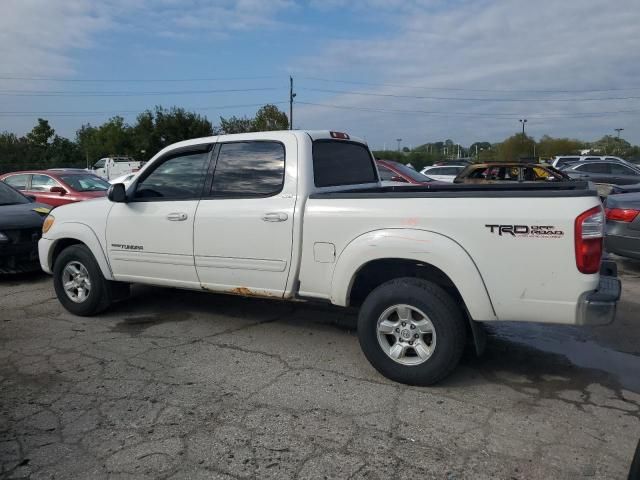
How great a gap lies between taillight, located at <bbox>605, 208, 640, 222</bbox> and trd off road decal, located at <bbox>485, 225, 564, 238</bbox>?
16.1 ft

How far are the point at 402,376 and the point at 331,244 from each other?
112 centimetres

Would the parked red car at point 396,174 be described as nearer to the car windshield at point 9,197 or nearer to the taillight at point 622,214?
the taillight at point 622,214

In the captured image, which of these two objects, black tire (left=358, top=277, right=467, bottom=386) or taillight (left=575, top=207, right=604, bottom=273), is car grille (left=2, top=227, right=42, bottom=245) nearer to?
black tire (left=358, top=277, right=467, bottom=386)

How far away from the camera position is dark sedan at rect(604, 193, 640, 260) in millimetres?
7445

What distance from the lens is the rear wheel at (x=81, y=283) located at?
5.67 metres

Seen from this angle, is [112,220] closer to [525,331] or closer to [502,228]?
[502,228]

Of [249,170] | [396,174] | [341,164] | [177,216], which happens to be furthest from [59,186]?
[341,164]

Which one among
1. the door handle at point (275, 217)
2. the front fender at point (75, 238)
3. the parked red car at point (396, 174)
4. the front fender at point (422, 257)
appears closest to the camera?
the front fender at point (422, 257)

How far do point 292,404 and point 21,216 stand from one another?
5.94 metres

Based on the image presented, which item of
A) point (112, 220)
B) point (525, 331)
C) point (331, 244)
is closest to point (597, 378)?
point (525, 331)

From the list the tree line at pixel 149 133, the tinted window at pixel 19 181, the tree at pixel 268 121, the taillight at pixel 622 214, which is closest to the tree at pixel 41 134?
the tree line at pixel 149 133

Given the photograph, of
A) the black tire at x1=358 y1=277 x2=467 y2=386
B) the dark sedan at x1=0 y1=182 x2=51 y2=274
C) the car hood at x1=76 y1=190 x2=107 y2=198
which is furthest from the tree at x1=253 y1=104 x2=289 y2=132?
the black tire at x1=358 y1=277 x2=467 y2=386

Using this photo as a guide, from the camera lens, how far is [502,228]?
11.8 feet

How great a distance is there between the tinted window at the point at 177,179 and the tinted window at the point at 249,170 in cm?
20
